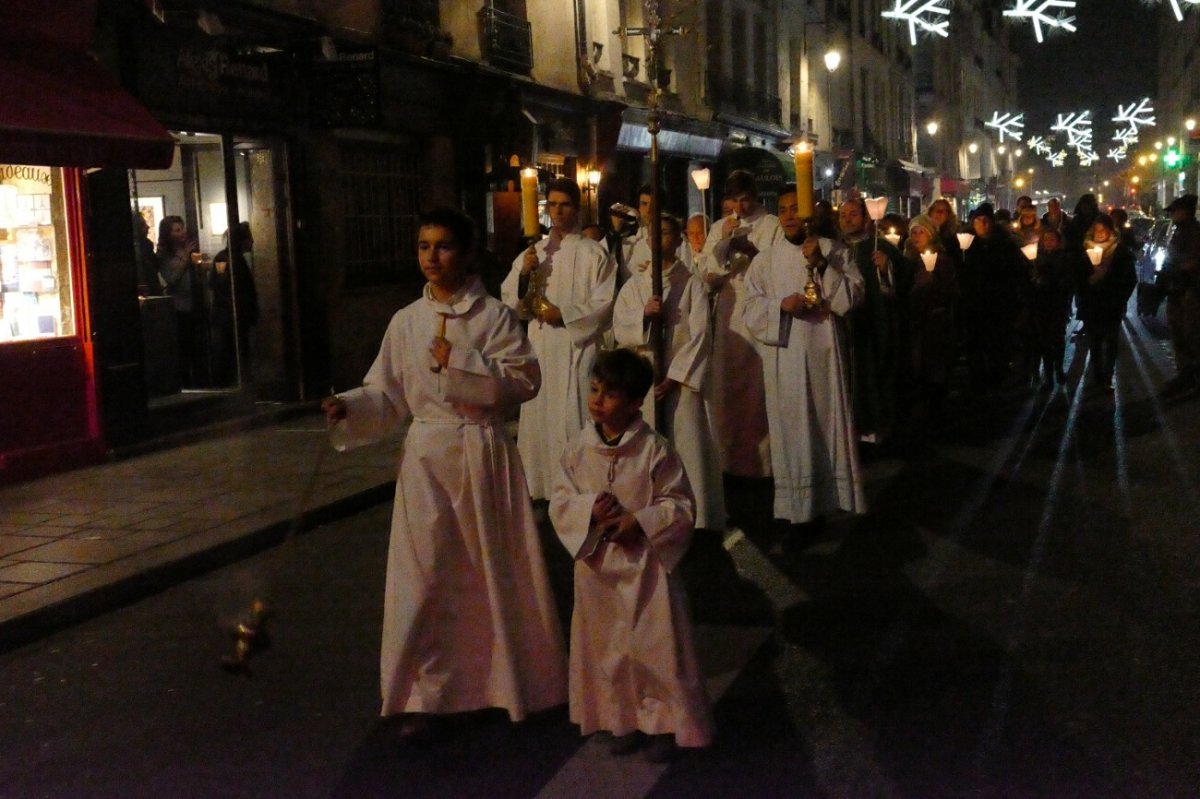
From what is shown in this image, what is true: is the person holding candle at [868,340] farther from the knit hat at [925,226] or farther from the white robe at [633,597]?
the white robe at [633,597]

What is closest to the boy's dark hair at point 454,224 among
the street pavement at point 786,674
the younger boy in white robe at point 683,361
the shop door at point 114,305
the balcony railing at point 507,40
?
the street pavement at point 786,674

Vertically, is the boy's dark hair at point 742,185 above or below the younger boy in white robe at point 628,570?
above

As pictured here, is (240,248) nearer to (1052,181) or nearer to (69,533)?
(69,533)

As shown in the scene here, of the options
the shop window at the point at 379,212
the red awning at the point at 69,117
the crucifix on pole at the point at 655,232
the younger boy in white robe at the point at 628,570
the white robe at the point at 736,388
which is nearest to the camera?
the younger boy in white robe at the point at 628,570

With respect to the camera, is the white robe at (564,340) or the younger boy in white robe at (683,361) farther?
the white robe at (564,340)

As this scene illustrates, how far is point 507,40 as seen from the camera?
18359mm

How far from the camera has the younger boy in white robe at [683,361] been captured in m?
7.40

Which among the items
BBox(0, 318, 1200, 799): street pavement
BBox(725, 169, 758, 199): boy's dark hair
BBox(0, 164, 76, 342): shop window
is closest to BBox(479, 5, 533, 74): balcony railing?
BBox(0, 164, 76, 342): shop window

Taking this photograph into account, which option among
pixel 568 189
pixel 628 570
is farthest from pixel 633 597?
pixel 568 189

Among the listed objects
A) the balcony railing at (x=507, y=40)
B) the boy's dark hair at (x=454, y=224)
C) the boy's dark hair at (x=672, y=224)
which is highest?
the balcony railing at (x=507, y=40)

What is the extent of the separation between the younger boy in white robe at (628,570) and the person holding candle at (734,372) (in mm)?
4829

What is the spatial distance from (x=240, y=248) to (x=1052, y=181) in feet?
441

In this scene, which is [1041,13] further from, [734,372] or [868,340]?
[734,372]

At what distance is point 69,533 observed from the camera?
26.8 ft
